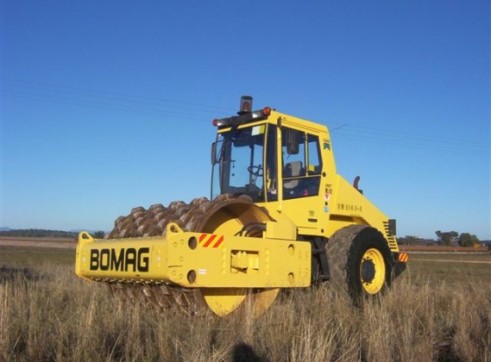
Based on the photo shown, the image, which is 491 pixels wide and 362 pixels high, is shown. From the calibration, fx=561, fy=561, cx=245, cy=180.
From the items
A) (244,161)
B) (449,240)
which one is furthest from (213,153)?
(449,240)

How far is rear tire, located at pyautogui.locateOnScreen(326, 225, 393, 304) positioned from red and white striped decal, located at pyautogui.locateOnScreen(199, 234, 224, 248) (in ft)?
8.61

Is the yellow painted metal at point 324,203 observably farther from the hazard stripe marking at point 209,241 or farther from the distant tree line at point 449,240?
the distant tree line at point 449,240

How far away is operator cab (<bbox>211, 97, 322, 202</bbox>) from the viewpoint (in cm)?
841

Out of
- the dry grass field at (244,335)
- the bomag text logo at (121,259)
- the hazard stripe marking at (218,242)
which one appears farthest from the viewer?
the hazard stripe marking at (218,242)

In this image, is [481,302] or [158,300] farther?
[481,302]

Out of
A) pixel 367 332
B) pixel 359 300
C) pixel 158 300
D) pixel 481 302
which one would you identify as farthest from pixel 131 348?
pixel 481 302

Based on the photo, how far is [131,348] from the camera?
515 cm

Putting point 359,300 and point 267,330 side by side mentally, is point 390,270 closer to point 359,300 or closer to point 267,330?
point 359,300

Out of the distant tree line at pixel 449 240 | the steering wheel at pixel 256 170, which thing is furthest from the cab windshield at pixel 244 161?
the distant tree line at pixel 449 240

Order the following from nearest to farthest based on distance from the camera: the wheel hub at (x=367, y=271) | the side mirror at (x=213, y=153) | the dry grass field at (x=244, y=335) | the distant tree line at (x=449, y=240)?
the dry grass field at (x=244, y=335) < the wheel hub at (x=367, y=271) < the side mirror at (x=213, y=153) < the distant tree line at (x=449, y=240)

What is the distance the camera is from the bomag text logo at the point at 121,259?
246 inches

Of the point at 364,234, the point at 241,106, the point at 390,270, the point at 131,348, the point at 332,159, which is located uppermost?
the point at 241,106

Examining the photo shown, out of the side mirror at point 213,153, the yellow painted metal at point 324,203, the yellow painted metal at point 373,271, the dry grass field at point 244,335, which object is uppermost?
the side mirror at point 213,153

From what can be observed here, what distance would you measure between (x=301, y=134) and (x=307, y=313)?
118 inches
